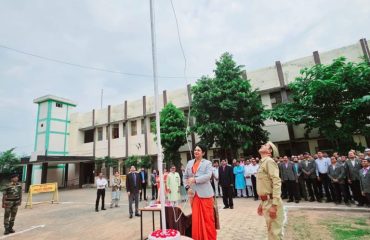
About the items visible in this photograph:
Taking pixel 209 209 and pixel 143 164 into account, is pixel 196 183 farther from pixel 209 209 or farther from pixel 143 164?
pixel 143 164

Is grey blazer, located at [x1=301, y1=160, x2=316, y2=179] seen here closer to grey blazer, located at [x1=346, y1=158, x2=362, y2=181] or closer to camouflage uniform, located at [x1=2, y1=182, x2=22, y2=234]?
grey blazer, located at [x1=346, y1=158, x2=362, y2=181]

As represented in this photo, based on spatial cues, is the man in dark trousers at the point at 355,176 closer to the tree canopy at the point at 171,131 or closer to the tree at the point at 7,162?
the tree canopy at the point at 171,131

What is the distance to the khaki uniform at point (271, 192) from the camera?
3.61 meters

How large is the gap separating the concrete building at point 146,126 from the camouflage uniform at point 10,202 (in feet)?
47.2

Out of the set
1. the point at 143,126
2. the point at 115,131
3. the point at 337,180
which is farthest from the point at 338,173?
the point at 115,131

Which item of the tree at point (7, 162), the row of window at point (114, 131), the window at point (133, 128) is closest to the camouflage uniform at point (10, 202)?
the row of window at point (114, 131)

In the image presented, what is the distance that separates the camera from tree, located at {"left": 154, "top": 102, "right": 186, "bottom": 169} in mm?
18172

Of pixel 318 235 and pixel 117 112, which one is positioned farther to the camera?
pixel 117 112

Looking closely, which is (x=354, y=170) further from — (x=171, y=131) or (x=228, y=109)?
(x=171, y=131)

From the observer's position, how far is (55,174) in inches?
1126

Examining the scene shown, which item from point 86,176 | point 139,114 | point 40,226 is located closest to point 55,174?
point 86,176

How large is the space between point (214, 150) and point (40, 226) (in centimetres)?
1418

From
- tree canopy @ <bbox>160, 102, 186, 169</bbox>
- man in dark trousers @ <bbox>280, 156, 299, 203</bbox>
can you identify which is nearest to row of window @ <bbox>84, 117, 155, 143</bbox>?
tree canopy @ <bbox>160, 102, 186, 169</bbox>

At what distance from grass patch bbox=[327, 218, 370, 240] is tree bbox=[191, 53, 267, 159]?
8.41 m
